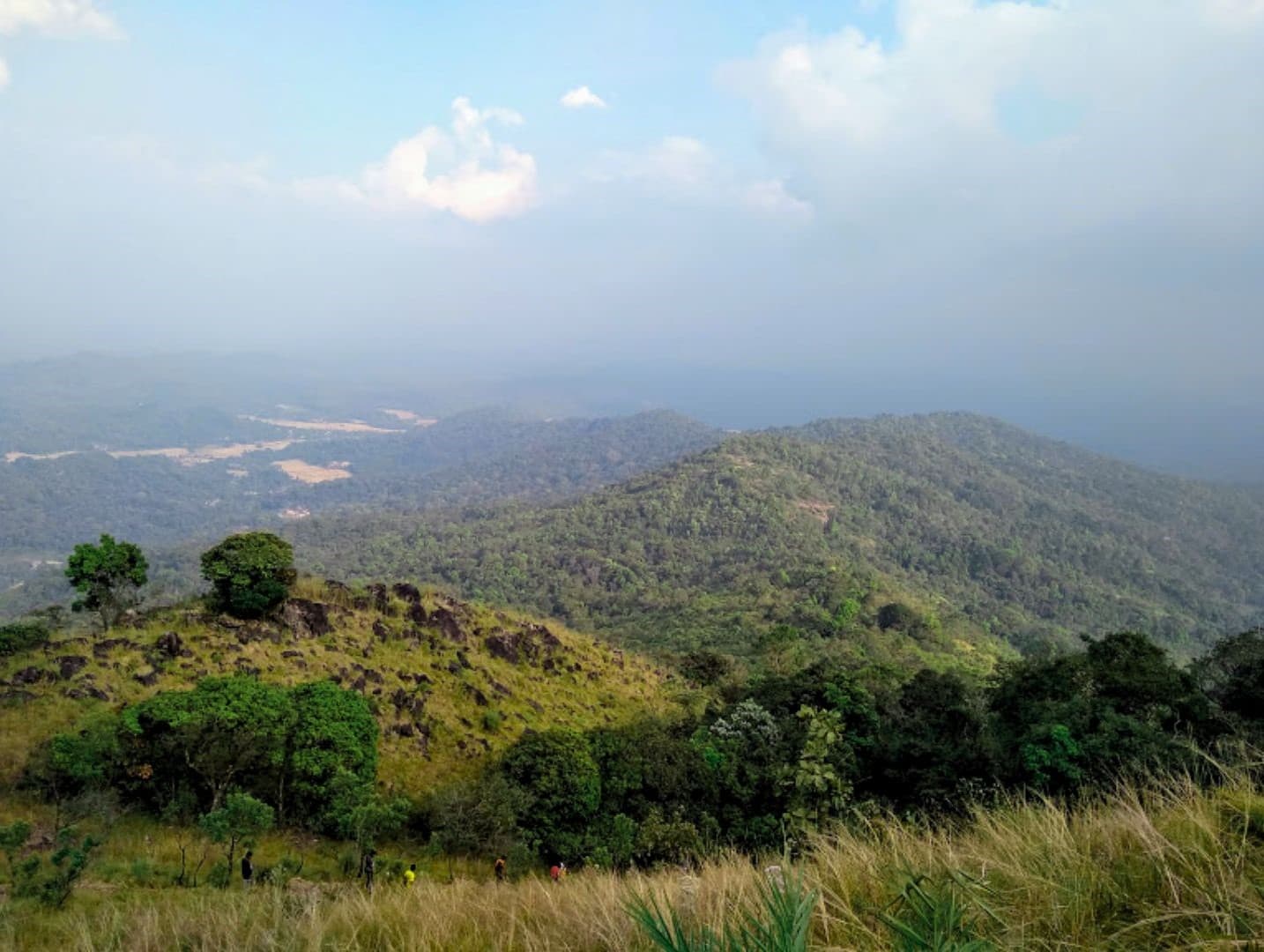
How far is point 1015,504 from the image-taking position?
12962cm

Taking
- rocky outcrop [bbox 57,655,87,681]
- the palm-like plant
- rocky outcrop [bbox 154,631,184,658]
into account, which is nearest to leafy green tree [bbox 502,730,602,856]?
rocky outcrop [bbox 154,631,184,658]

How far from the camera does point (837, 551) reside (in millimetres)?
93438

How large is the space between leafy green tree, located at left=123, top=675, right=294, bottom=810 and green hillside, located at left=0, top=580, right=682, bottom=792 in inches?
104

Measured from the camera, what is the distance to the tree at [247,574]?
22922 millimetres

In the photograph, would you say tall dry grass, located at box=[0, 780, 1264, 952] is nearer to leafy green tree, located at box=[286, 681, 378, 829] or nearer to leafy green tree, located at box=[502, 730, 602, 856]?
leafy green tree, located at box=[286, 681, 378, 829]

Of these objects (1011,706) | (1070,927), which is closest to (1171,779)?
(1070,927)

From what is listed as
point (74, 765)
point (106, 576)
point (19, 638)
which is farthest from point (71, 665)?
point (74, 765)

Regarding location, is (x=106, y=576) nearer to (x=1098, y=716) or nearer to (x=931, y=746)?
(x=931, y=746)

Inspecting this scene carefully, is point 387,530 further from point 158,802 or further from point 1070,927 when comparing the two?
point 1070,927

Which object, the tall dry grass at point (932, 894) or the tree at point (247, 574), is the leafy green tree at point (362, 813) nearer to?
the tall dry grass at point (932, 894)

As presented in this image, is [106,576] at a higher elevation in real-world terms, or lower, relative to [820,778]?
higher

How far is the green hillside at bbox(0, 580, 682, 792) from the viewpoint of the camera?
56.5ft

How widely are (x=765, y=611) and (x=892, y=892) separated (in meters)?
59.6

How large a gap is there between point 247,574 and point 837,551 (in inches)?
3279
